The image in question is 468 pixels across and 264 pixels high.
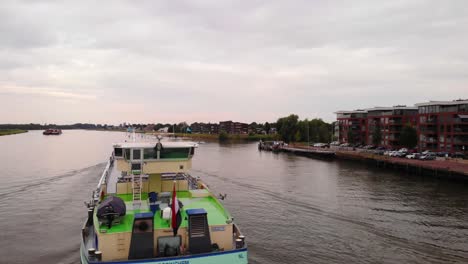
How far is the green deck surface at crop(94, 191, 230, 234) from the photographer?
14508mm

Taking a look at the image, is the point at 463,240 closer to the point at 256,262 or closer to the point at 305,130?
the point at 256,262

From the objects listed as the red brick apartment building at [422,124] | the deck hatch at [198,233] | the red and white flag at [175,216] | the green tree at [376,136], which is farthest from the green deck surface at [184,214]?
the green tree at [376,136]

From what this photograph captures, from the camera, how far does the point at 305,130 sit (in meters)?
142

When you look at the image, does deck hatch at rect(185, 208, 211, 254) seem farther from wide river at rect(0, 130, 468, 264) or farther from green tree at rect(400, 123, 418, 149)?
green tree at rect(400, 123, 418, 149)

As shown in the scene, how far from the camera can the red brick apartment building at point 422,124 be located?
7231 centimetres

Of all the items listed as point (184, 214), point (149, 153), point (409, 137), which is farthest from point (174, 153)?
point (409, 137)

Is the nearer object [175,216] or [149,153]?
[175,216]

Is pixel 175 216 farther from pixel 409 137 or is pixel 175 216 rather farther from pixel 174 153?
pixel 409 137

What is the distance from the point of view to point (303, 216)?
3012 centimetres

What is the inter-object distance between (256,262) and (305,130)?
411 feet

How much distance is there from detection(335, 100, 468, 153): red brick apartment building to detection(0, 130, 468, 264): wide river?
2700 centimetres

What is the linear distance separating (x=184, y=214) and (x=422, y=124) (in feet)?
256

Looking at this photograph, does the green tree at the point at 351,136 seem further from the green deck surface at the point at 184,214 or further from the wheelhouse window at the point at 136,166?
the wheelhouse window at the point at 136,166

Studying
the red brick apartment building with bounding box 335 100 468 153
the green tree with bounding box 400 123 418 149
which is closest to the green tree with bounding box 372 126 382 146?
the red brick apartment building with bounding box 335 100 468 153
